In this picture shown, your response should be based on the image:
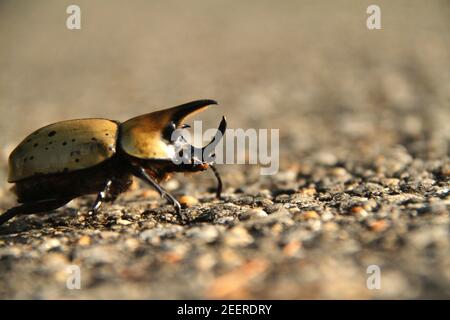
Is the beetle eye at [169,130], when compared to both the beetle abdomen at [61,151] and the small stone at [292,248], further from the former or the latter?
the small stone at [292,248]

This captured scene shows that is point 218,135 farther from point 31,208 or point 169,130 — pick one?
point 31,208

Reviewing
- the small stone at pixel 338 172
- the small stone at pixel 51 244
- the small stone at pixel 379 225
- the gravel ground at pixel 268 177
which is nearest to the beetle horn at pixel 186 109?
the gravel ground at pixel 268 177

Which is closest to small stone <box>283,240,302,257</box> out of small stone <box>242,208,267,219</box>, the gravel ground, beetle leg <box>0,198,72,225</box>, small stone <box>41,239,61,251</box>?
the gravel ground

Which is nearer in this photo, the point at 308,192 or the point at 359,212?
the point at 359,212

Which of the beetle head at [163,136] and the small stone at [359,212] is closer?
the small stone at [359,212]

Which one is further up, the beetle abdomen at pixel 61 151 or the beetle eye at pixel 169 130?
the beetle eye at pixel 169 130

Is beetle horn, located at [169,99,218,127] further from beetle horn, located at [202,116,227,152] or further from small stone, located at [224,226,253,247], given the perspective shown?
small stone, located at [224,226,253,247]

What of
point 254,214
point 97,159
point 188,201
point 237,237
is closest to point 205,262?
point 237,237
